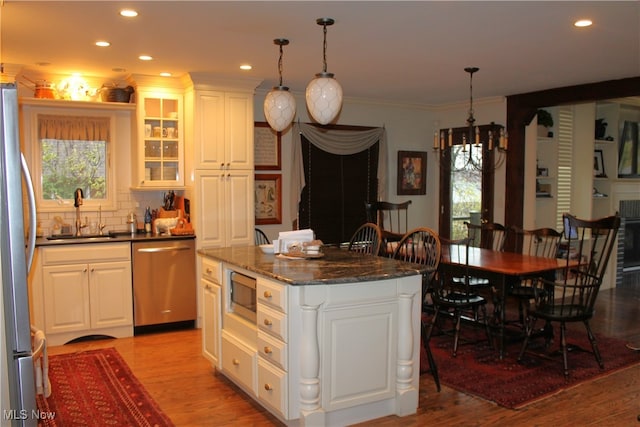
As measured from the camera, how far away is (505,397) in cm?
367

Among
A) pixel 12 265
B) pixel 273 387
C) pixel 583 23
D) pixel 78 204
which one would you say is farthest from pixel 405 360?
pixel 78 204

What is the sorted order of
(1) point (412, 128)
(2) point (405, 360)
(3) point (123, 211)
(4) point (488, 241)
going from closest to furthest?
(2) point (405, 360) → (3) point (123, 211) → (4) point (488, 241) → (1) point (412, 128)

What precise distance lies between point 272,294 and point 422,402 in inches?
50.4

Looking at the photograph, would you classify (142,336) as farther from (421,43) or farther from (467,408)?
(421,43)

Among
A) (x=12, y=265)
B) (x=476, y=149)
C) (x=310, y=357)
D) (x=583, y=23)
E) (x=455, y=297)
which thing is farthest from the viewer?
(x=476, y=149)

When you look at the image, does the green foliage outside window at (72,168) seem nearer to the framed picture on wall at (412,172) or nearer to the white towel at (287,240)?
the white towel at (287,240)

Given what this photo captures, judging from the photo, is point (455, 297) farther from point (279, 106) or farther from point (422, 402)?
point (279, 106)

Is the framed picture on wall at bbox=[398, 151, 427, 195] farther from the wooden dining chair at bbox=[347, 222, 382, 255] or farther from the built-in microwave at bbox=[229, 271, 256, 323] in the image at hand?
the built-in microwave at bbox=[229, 271, 256, 323]

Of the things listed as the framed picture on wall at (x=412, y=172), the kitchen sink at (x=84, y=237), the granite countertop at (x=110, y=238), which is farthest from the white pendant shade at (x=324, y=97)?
the framed picture on wall at (x=412, y=172)

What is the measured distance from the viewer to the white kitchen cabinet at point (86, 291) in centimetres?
489

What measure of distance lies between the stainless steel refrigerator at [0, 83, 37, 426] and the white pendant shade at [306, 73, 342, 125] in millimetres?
1801

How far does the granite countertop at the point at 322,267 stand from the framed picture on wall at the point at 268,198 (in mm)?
2237

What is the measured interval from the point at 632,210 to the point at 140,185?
660cm

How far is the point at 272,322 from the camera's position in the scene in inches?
124
